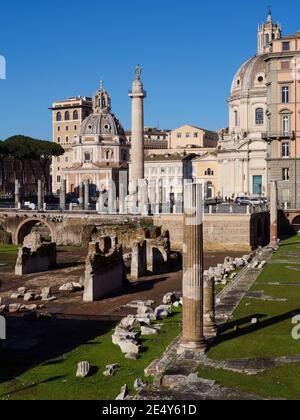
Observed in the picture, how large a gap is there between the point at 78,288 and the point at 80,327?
374 inches

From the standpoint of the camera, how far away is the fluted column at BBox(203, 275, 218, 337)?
2130cm

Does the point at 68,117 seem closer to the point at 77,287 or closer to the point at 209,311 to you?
the point at 77,287

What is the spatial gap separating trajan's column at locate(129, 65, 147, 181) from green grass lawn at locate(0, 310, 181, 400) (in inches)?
1818

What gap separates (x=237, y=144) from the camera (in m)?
84.9

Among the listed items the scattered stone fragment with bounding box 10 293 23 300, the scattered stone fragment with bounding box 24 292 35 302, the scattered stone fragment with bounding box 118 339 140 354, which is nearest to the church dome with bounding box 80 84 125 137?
the scattered stone fragment with bounding box 10 293 23 300

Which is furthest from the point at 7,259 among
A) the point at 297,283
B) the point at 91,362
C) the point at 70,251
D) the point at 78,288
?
the point at 91,362

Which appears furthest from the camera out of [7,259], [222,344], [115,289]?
[7,259]

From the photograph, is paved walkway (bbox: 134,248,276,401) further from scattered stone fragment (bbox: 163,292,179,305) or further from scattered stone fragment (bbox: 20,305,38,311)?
scattered stone fragment (bbox: 20,305,38,311)

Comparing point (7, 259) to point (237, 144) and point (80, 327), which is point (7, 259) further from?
point (237, 144)

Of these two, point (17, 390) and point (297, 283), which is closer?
point (17, 390)

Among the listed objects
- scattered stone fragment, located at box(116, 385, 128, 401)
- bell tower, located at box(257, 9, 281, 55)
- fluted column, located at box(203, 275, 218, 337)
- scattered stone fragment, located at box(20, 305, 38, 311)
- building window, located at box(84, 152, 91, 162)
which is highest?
bell tower, located at box(257, 9, 281, 55)

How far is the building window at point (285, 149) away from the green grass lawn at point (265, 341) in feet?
105

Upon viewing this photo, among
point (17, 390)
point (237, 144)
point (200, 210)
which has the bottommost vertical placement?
point (17, 390)

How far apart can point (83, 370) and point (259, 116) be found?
7177cm
